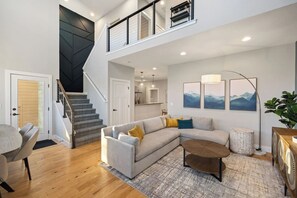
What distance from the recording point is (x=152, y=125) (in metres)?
3.88

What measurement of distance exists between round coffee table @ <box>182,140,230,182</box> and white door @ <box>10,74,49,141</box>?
445 cm

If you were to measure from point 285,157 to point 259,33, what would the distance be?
2.33m

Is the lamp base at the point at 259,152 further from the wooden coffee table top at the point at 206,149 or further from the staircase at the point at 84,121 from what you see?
the staircase at the point at 84,121

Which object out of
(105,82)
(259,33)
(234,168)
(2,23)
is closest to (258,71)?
(259,33)

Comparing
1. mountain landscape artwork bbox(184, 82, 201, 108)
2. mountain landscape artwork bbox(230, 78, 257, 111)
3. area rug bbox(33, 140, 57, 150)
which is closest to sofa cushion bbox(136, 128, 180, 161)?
mountain landscape artwork bbox(184, 82, 201, 108)

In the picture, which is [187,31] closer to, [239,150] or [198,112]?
[198,112]

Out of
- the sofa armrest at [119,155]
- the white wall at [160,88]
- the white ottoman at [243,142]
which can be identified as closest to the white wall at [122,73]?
the sofa armrest at [119,155]

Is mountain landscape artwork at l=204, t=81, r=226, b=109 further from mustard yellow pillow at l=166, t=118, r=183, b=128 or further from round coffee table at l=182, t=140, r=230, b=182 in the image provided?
round coffee table at l=182, t=140, r=230, b=182

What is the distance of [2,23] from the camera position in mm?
3580

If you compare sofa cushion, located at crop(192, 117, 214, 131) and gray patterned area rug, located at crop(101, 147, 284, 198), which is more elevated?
sofa cushion, located at crop(192, 117, 214, 131)

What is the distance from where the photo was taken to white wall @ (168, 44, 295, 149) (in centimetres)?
330

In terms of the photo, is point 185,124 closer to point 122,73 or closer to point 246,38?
point 246,38

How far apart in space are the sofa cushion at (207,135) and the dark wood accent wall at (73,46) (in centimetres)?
544

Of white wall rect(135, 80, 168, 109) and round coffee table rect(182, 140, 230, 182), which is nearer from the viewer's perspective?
round coffee table rect(182, 140, 230, 182)
